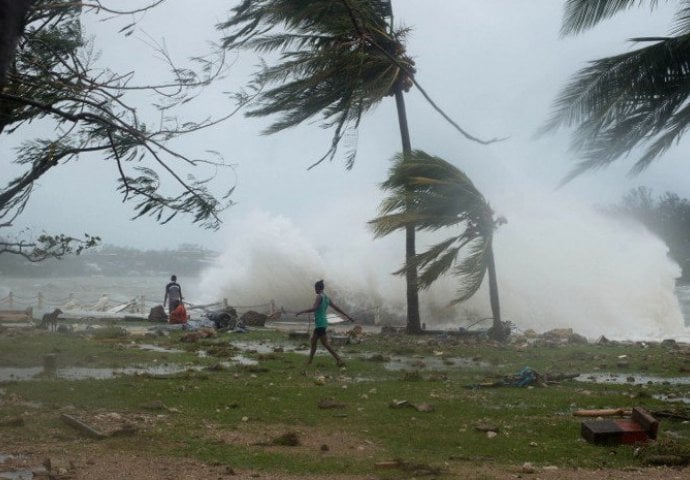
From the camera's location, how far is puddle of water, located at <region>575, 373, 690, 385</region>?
37.6ft

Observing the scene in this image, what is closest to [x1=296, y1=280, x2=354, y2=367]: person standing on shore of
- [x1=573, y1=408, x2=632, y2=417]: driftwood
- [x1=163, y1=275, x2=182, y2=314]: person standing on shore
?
[x1=573, y1=408, x2=632, y2=417]: driftwood

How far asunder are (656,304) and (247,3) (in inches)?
1219

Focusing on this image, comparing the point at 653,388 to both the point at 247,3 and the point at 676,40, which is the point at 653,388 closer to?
the point at 676,40

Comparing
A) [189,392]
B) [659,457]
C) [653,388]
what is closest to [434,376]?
[653,388]

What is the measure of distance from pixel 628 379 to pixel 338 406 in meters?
5.20

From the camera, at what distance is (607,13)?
8570 millimetres

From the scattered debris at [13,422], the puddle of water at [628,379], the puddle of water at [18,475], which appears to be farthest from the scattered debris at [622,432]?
the scattered debris at [13,422]

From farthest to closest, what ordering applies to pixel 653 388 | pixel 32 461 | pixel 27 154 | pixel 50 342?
pixel 50 342 < pixel 653 388 < pixel 32 461 < pixel 27 154

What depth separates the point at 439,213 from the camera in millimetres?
18484

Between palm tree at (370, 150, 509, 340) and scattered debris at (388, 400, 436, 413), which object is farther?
palm tree at (370, 150, 509, 340)

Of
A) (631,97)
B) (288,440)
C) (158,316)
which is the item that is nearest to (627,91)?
(631,97)

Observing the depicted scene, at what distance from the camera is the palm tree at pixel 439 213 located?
18.2 metres

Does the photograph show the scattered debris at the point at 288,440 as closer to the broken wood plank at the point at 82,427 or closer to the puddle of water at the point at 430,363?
the broken wood plank at the point at 82,427

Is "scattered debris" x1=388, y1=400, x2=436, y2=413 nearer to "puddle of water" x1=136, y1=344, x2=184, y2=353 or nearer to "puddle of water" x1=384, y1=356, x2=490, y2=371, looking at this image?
"puddle of water" x1=384, y1=356, x2=490, y2=371
